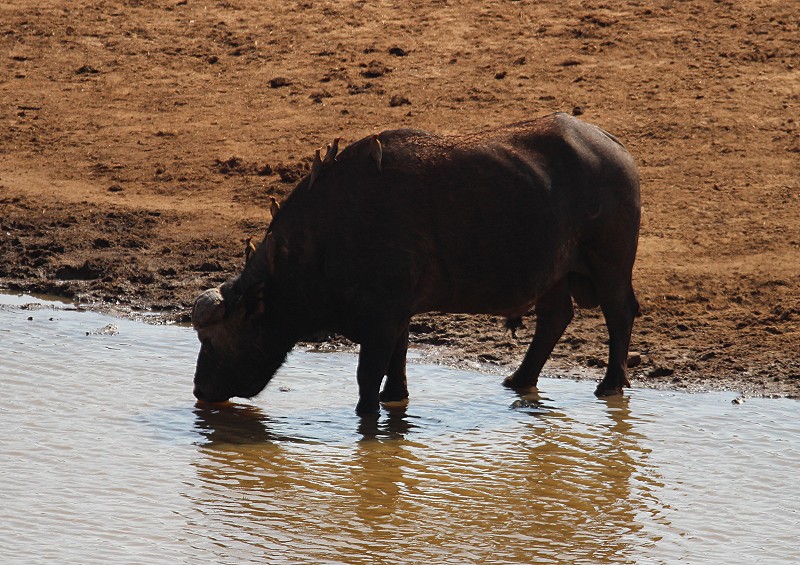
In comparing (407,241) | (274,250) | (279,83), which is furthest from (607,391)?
(279,83)

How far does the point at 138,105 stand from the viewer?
606 inches

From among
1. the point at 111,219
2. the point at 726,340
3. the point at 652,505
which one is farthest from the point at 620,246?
the point at 111,219

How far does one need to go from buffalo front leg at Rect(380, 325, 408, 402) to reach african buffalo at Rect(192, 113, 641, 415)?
3.1 inches

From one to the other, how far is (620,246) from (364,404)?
1.98 metres

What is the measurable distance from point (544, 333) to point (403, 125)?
5290 mm

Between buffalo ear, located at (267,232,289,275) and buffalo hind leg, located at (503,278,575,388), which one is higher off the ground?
buffalo ear, located at (267,232,289,275)

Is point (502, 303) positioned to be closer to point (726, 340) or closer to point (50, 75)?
point (726, 340)

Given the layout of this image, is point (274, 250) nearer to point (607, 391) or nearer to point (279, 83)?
point (607, 391)

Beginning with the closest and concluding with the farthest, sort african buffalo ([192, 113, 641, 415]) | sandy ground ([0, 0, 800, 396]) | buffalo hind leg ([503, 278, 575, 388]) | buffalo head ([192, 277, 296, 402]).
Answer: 1. african buffalo ([192, 113, 641, 415])
2. buffalo head ([192, 277, 296, 402])
3. buffalo hind leg ([503, 278, 575, 388])
4. sandy ground ([0, 0, 800, 396])

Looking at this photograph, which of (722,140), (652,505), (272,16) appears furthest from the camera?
(272,16)

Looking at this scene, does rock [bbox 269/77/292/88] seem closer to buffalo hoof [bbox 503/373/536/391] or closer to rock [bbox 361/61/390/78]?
rock [bbox 361/61/390/78]

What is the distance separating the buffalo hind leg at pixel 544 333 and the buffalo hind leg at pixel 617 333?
0.32m

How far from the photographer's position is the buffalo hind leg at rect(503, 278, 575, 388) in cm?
937

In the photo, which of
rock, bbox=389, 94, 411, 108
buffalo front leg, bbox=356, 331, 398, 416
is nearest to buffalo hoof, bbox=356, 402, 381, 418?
buffalo front leg, bbox=356, 331, 398, 416
